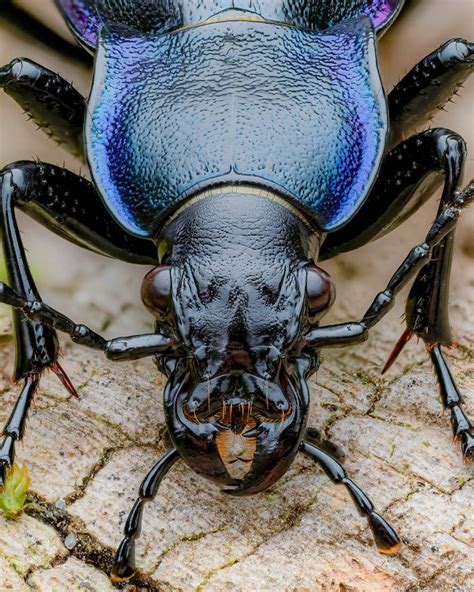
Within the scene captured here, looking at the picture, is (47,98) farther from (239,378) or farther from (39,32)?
(239,378)

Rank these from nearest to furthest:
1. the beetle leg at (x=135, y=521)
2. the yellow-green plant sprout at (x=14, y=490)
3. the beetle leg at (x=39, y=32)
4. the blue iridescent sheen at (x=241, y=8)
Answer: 1. the beetle leg at (x=135, y=521)
2. the yellow-green plant sprout at (x=14, y=490)
3. the blue iridescent sheen at (x=241, y=8)
4. the beetle leg at (x=39, y=32)

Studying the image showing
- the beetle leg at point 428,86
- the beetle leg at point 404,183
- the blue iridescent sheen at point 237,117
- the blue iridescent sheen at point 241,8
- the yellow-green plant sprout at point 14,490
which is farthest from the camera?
the blue iridescent sheen at point 241,8

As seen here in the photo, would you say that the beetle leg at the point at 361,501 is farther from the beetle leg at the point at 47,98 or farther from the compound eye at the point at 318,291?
the beetle leg at the point at 47,98

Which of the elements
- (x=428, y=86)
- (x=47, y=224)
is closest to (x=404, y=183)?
(x=428, y=86)

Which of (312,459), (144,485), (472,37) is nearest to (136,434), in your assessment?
(144,485)

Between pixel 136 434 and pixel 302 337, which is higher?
pixel 302 337

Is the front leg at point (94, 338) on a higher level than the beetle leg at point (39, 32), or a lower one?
lower

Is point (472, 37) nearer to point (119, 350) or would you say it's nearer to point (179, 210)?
point (179, 210)

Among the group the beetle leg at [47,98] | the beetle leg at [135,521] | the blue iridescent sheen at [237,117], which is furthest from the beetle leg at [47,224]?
the beetle leg at [135,521]
